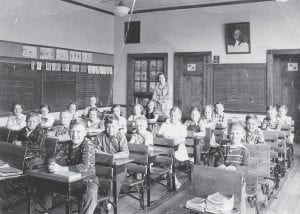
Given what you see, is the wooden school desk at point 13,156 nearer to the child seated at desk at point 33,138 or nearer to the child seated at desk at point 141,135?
the child seated at desk at point 33,138

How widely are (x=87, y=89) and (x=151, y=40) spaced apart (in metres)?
2.23

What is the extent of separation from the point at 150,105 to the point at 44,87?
238 centimetres

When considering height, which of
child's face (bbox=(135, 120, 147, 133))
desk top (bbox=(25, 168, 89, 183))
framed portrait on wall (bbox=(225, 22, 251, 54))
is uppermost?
framed portrait on wall (bbox=(225, 22, 251, 54))

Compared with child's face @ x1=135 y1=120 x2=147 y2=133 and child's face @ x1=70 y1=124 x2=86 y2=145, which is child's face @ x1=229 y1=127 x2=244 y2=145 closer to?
child's face @ x1=135 y1=120 x2=147 y2=133

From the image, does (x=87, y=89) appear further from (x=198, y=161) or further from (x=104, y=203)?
(x=104, y=203)

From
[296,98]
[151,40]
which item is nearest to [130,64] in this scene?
[151,40]

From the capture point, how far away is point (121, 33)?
9.80 meters

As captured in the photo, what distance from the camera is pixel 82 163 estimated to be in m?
3.00

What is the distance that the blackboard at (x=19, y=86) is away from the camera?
6522mm

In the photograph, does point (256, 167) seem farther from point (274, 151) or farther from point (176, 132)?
point (176, 132)

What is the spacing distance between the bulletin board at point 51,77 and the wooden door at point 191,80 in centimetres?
201

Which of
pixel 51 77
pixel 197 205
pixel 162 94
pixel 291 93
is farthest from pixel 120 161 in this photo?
pixel 291 93

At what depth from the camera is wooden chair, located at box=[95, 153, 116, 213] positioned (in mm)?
3092

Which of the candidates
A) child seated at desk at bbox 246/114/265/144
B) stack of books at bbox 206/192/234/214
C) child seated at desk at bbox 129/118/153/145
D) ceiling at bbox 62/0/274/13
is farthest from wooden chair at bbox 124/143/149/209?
ceiling at bbox 62/0/274/13
